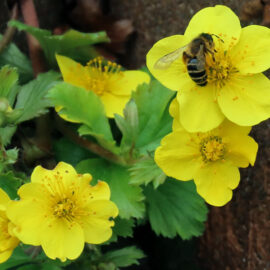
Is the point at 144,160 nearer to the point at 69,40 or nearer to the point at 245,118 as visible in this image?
the point at 245,118

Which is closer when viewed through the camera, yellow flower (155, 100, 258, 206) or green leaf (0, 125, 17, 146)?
yellow flower (155, 100, 258, 206)

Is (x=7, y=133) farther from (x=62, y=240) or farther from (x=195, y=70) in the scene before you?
(x=195, y=70)

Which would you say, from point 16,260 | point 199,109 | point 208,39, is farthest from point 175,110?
point 16,260

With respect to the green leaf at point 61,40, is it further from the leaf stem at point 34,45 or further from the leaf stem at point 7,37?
the leaf stem at point 7,37

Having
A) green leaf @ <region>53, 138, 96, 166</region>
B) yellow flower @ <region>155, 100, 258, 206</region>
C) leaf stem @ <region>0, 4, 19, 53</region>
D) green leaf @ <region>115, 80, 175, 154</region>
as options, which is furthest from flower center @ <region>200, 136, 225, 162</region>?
leaf stem @ <region>0, 4, 19, 53</region>

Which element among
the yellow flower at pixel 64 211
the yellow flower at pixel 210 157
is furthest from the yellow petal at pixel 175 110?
the yellow flower at pixel 64 211

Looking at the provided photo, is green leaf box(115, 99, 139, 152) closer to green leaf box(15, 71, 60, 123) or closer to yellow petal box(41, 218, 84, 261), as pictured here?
green leaf box(15, 71, 60, 123)

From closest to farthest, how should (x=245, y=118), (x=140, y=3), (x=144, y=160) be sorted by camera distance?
(x=245, y=118) → (x=144, y=160) → (x=140, y=3)

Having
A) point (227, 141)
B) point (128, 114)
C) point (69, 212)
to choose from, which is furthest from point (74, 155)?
point (227, 141)
